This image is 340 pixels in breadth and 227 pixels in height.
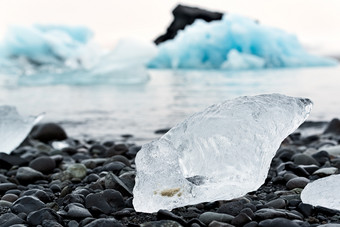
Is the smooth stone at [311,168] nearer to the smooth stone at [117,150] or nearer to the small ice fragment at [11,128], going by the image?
the smooth stone at [117,150]

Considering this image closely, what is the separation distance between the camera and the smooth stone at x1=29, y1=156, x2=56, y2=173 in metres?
2.98

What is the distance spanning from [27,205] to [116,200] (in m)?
0.39

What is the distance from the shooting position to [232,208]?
191 cm

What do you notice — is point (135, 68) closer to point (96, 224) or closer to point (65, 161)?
point (65, 161)

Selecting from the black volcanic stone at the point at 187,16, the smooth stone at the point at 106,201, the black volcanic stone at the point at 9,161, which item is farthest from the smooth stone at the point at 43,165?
the black volcanic stone at the point at 187,16

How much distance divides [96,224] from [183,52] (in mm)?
24000

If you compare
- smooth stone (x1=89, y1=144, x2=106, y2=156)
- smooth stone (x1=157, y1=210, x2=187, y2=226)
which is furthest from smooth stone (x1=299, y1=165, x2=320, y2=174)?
smooth stone (x1=89, y1=144, x2=106, y2=156)

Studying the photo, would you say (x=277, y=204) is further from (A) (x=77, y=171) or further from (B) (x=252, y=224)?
(A) (x=77, y=171)

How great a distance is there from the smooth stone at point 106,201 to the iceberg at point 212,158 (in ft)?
0.39

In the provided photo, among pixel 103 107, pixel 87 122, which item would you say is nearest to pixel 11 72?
pixel 103 107

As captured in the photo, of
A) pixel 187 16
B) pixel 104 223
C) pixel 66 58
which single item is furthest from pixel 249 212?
pixel 187 16

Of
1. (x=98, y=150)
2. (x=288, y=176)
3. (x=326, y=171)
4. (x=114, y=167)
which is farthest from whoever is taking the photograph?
(x=98, y=150)

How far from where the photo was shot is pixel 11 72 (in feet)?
85.2

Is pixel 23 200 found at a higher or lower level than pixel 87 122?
higher
